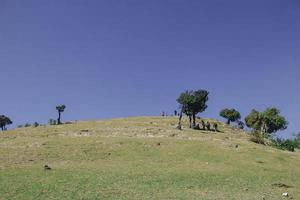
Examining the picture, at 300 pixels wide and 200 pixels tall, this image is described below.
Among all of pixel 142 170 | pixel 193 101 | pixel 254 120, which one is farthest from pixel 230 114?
pixel 142 170

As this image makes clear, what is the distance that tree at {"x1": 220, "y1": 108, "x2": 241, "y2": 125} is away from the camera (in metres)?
158

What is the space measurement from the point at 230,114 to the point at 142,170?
112199 millimetres

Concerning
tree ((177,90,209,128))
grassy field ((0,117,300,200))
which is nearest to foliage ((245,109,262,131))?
tree ((177,90,209,128))

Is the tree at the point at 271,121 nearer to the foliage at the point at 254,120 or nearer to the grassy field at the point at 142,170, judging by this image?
the foliage at the point at 254,120

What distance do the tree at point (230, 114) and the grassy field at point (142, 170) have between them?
75.2 m

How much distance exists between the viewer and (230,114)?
517 feet

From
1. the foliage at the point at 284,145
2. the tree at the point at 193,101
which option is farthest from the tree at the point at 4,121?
the foliage at the point at 284,145

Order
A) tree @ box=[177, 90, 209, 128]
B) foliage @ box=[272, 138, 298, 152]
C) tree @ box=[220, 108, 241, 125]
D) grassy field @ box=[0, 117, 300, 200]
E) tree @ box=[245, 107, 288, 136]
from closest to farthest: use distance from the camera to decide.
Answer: grassy field @ box=[0, 117, 300, 200]
foliage @ box=[272, 138, 298, 152]
tree @ box=[177, 90, 209, 128]
tree @ box=[245, 107, 288, 136]
tree @ box=[220, 108, 241, 125]

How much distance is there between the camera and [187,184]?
4031 centimetres

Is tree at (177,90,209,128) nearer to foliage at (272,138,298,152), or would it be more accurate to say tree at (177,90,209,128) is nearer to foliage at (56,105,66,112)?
foliage at (272,138,298,152)

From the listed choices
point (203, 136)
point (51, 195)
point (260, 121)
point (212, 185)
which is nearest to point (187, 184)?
point (212, 185)

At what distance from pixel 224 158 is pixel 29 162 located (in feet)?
82.3

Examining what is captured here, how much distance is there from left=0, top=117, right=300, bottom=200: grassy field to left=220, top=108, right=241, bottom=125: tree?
75218mm

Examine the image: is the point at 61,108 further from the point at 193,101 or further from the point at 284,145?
the point at 284,145
